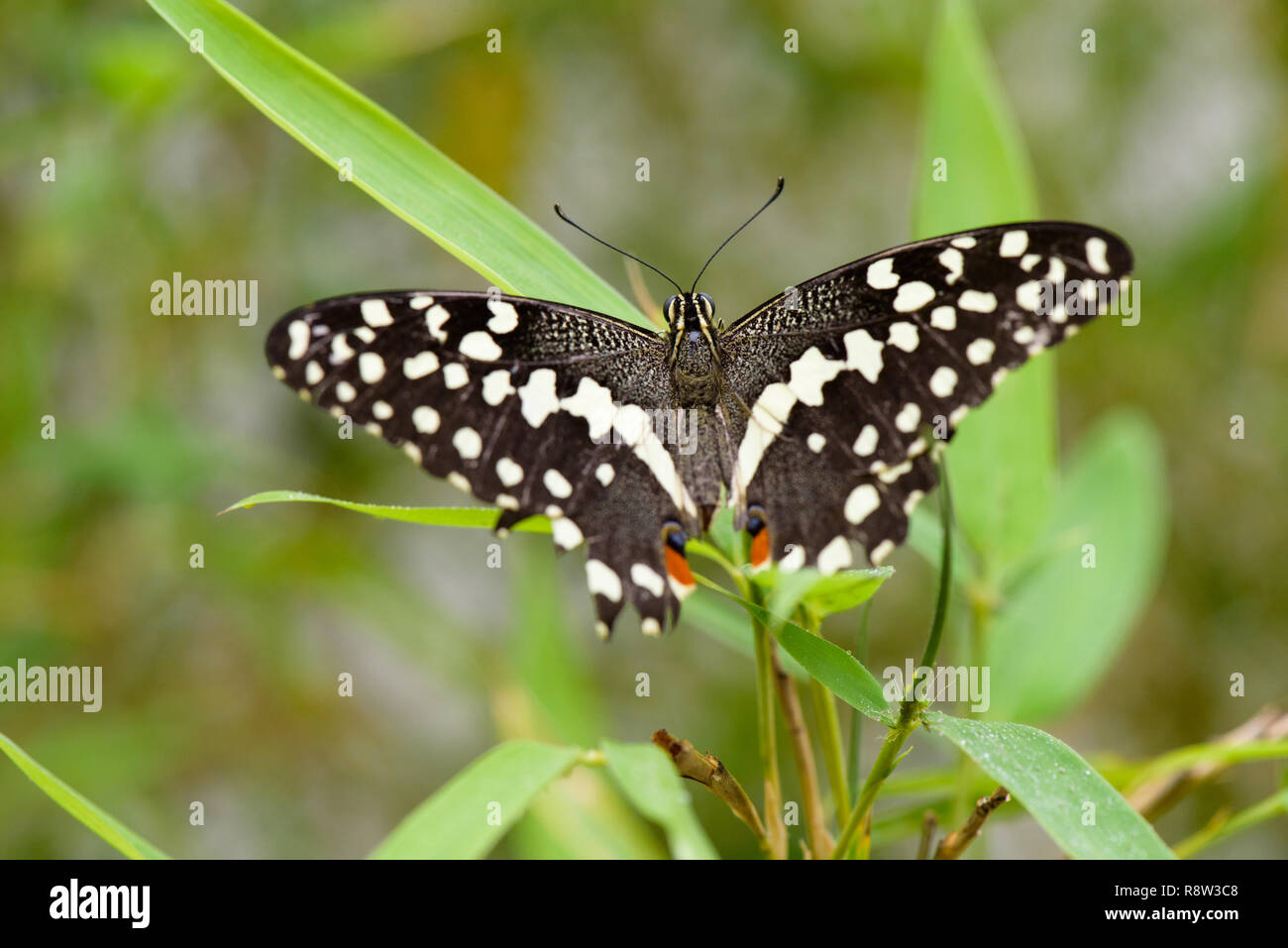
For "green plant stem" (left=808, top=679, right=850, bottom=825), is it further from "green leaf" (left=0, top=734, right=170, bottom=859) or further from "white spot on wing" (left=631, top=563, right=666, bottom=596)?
"green leaf" (left=0, top=734, right=170, bottom=859)

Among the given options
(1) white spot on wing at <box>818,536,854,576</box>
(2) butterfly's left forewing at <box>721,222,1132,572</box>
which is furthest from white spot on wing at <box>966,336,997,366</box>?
(1) white spot on wing at <box>818,536,854,576</box>

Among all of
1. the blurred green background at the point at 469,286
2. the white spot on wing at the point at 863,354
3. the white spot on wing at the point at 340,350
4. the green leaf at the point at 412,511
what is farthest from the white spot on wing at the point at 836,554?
the blurred green background at the point at 469,286

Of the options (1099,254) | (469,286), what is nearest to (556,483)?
(1099,254)

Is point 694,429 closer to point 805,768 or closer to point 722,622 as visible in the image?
point 722,622

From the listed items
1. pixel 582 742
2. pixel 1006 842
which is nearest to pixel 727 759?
pixel 582 742

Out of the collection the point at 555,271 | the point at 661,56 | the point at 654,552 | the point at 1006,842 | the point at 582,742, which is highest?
the point at 661,56
